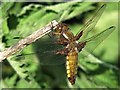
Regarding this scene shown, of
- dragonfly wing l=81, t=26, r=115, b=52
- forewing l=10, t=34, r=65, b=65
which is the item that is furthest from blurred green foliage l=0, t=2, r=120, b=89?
dragonfly wing l=81, t=26, r=115, b=52

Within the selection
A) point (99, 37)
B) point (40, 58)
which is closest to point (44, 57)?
point (40, 58)

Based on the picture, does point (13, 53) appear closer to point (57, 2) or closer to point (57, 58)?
point (57, 58)

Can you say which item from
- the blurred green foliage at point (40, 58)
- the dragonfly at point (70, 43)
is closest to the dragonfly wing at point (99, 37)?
the dragonfly at point (70, 43)

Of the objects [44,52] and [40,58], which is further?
[40,58]

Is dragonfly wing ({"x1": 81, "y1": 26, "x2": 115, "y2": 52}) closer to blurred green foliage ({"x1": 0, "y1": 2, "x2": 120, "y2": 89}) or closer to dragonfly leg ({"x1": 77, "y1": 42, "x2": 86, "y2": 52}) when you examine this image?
dragonfly leg ({"x1": 77, "y1": 42, "x2": 86, "y2": 52})

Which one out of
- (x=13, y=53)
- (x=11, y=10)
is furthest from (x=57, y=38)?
(x=11, y=10)

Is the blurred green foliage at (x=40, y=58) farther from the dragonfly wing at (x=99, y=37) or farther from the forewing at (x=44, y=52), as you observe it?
the dragonfly wing at (x=99, y=37)

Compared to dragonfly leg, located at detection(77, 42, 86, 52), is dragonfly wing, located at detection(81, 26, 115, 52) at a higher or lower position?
higher

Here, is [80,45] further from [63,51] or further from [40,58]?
[40,58]
